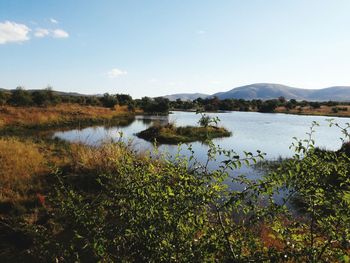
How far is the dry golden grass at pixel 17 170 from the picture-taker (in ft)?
29.3

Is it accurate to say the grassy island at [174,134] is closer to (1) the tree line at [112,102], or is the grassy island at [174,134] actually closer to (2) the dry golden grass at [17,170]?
(1) the tree line at [112,102]

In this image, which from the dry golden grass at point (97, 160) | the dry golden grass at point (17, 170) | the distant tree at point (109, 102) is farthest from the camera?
the distant tree at point (109, 102)

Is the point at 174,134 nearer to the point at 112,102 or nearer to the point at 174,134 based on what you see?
the point at 174,134

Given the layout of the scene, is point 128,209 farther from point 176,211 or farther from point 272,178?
point 272,178

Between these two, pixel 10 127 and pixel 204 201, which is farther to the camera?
pixel 10 127

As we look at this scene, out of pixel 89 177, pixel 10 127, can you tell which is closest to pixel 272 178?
pixel 89 177

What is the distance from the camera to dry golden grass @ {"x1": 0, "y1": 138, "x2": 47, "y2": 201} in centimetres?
894

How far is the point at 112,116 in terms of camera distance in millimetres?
50062

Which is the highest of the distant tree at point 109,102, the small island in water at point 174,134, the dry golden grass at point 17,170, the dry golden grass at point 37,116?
the distant tree at point 109,102

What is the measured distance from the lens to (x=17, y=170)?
415 inches

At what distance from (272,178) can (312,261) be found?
0.86 metres

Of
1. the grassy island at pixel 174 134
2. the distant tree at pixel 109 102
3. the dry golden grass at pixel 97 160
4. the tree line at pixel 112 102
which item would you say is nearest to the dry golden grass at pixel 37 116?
the tree line at pixel 112 102

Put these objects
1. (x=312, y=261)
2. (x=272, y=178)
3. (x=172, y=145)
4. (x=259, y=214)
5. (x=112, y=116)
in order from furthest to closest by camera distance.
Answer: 1. (x=112, y=116)
2. (x=172, y=145)
3. (x=259, y=214)
4. (x=272, y=178)
5. (x=312, y=261)

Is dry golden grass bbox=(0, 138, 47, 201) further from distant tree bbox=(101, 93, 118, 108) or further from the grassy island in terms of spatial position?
distant tree bbox=(101, 93, 118, 108)
